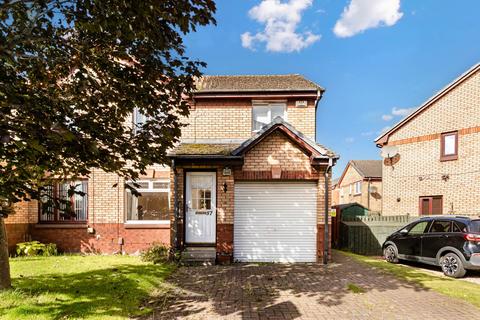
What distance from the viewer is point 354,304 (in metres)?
5.67

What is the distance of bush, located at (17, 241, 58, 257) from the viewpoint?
10070mm

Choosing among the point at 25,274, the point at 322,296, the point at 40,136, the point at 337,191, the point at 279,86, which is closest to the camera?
the point at 40,136

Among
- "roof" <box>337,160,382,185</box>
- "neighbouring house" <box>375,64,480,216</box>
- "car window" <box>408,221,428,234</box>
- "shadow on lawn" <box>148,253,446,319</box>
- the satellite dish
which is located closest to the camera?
"shadow on lawn" <box>148,253,446,319</box>

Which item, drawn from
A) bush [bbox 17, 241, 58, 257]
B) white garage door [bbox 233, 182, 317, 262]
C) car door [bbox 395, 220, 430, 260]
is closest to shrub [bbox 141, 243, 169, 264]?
white garage door [bbox 233, 182, 317, 262]

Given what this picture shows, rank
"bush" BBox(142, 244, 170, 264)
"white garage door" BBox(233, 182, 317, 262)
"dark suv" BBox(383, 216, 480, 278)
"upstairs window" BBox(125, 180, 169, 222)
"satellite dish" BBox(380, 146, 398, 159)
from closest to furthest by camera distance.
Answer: "dark suv" BBox(383, 216, 480, 278)
"bush" BBox(142, 244, 170, 264)
"white garage door" BBox(233, 182, 317, 262)
"upstairs window" BBox(125, 180, 169, 222)
"satellite dish" BBox(380, 146, 398, 159)

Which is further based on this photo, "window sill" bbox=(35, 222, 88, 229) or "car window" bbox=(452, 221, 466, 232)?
"window sill" bbox=(35, 222, 88, 229)

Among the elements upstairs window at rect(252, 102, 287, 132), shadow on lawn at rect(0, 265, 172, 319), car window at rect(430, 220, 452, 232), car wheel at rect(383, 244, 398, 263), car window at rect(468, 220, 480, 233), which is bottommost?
car wheel at rect(383, 244, 398, 263)

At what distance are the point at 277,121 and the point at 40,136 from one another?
6.86 metres

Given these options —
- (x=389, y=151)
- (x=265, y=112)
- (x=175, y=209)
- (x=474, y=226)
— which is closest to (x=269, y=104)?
(x=265, y=112)

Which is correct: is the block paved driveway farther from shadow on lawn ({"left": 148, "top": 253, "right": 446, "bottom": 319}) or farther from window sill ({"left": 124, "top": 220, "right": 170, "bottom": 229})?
window sill ({"left": 124, "top": 220, "right": 170, "bottom": 229})

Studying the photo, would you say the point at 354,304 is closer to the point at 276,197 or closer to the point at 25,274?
the point at 276,197

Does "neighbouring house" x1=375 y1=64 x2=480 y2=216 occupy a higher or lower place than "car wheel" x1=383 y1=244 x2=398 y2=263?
higher

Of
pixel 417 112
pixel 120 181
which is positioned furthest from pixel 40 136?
pixel 417 112

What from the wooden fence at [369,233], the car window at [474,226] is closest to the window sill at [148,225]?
the wooden fence at [369,233]
